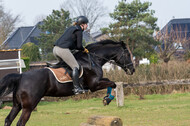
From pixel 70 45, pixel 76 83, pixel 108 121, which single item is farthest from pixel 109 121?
pixel 70 45

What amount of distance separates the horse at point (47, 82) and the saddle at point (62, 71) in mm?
91

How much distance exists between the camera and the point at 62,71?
839 centimetres

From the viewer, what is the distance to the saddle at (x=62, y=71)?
27.0 feet

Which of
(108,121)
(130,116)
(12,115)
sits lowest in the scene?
(130,116)

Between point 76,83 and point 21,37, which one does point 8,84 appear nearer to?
point 76,83

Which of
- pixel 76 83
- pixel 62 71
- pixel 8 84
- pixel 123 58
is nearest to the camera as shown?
pixel 8 84

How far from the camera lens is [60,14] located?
47.3m

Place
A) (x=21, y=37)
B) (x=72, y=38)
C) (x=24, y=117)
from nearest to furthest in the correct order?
(x=24, y=117), (x=72, y=38), (x=21, y=37)

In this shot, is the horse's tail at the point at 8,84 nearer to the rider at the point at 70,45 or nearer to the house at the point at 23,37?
the rider at the point at 70,45

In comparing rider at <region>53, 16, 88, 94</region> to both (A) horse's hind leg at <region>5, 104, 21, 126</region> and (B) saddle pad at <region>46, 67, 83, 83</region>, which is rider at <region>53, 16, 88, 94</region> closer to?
(B) saddle pad at <region>46, 67, 83, 83</region>

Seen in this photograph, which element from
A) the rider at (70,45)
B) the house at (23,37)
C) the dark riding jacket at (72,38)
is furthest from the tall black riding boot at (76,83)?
the house at (23,37)

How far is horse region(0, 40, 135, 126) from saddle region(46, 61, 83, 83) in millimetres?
91

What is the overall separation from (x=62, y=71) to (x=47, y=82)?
1.69 ft

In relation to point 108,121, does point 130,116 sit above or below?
below
